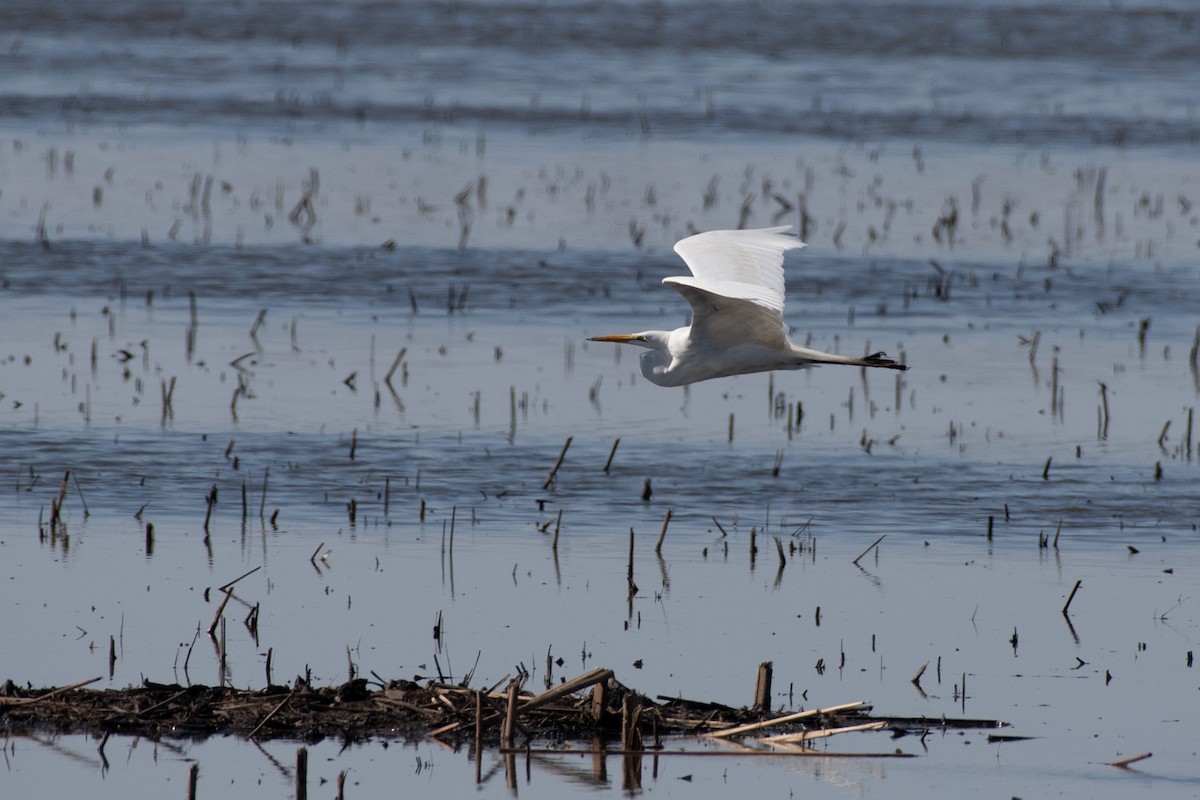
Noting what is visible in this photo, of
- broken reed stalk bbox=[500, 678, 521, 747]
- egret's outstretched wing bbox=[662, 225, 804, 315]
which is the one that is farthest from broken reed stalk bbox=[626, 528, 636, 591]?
broken reed stalk bbox=[500, 678, 521, 747]

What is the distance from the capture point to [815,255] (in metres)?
19.1

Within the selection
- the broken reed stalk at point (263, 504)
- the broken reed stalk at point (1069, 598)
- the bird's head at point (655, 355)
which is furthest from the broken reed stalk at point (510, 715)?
the broken reed stalk at point (263, 504)

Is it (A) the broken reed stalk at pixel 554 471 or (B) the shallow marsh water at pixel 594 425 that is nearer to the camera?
(B) the shallow marsh water at pixel 594 425

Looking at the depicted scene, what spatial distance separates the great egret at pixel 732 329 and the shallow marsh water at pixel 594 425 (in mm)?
963

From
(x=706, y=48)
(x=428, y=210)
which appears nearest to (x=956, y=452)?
(x=428, y=210)

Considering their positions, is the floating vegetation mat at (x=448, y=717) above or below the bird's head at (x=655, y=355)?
below

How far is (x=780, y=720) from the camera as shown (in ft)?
22.1

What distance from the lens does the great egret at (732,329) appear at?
921cm

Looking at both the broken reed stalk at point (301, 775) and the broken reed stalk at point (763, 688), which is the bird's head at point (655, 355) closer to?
the broken reed stalk at point (763, 688)

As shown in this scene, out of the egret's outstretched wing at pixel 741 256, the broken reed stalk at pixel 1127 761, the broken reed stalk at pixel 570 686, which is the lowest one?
the broken reed stalk at pixel 1127 761

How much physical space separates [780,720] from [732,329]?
3011 millimetres

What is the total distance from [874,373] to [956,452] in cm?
257

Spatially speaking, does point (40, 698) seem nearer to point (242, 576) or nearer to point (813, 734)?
point (242, 576)

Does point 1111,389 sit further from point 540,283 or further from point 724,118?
point 724,118
